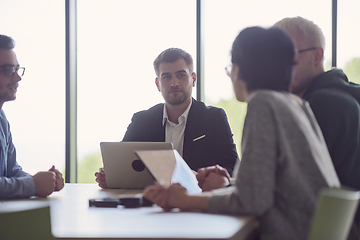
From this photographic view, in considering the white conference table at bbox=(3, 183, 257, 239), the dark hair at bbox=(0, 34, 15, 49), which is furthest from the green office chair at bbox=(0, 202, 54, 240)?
the dark hair at bbox=(0, 34, 15, 49)

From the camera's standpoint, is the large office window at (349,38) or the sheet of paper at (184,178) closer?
the sheet of paper at (184,178)

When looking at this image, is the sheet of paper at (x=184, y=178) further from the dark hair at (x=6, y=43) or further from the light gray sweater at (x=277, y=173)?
the dark hair at (x=6, y=43)

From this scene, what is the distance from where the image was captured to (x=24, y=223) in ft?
3.00

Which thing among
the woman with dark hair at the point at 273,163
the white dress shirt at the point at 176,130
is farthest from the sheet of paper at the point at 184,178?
the white dress shirt at the point at 176,130

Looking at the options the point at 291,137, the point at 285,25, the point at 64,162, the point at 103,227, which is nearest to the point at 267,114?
the point at 291,137

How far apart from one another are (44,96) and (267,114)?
3850 millimetres

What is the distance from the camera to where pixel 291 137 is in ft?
3.72

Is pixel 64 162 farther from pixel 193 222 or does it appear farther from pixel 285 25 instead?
pixel 193 222

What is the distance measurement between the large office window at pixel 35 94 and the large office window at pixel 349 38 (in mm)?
3255

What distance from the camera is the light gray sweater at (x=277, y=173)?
108cm

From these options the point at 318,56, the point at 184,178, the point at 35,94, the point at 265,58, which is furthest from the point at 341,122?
the point at 35,94

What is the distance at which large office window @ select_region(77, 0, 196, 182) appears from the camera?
4.39 m

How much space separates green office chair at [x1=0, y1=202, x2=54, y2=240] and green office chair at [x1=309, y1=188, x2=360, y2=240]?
0.73 metres

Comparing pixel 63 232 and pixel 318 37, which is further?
pixel 318 37
